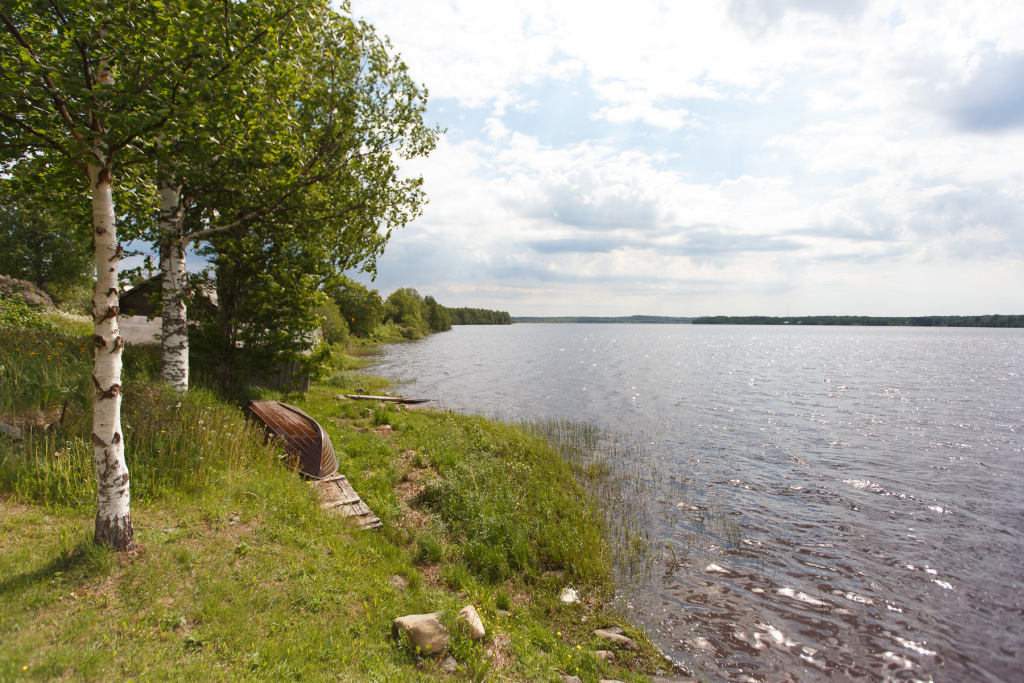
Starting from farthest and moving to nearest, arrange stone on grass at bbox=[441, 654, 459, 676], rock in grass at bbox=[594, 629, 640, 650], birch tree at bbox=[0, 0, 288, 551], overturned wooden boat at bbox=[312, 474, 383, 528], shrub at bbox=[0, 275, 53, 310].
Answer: shrub at bbox=[0, 275, 53, 310] → overturned wooden boat at bbox=[312, 474, 383, 528] → rock in grass at bbox=[594, 629, 640, 650] → stone on grass at bbox=[441, 654, 459, 676] → birch tree at bbox=[0, 0, 288, 551]

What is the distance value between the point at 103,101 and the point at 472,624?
756 cm

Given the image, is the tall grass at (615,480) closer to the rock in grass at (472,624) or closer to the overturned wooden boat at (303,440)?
the rock in grass at (472,624)

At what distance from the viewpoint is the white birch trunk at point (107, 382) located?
5.21 metres

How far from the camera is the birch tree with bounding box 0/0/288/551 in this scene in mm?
5043

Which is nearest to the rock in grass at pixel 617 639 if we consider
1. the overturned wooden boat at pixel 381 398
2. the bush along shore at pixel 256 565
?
the bush along shore at pixel 256 565

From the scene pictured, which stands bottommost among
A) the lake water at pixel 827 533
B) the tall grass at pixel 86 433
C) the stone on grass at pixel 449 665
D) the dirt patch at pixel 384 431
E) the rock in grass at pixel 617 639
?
the lake water at pixel 827 533

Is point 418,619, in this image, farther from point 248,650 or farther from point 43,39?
point 43,39

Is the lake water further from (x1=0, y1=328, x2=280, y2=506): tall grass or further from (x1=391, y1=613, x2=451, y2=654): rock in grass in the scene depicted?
(x1=0, y1=328, x2=280, y2=506): tall grass

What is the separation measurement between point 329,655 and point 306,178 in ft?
36.7

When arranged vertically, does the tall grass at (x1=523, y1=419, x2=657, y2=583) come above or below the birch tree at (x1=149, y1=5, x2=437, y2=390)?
below

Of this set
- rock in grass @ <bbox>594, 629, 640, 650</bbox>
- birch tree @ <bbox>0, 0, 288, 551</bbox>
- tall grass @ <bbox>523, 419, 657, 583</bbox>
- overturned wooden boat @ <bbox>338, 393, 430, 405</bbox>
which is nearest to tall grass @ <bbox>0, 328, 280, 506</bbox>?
birch tree @ <bbox>0, 0, 288, 551</bbox>

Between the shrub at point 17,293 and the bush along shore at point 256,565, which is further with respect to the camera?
the shrub at point 17,293

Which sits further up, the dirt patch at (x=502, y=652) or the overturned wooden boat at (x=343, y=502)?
the overturned wooden boat at (x=343, y=502)

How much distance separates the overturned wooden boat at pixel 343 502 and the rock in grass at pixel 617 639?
4.31m
